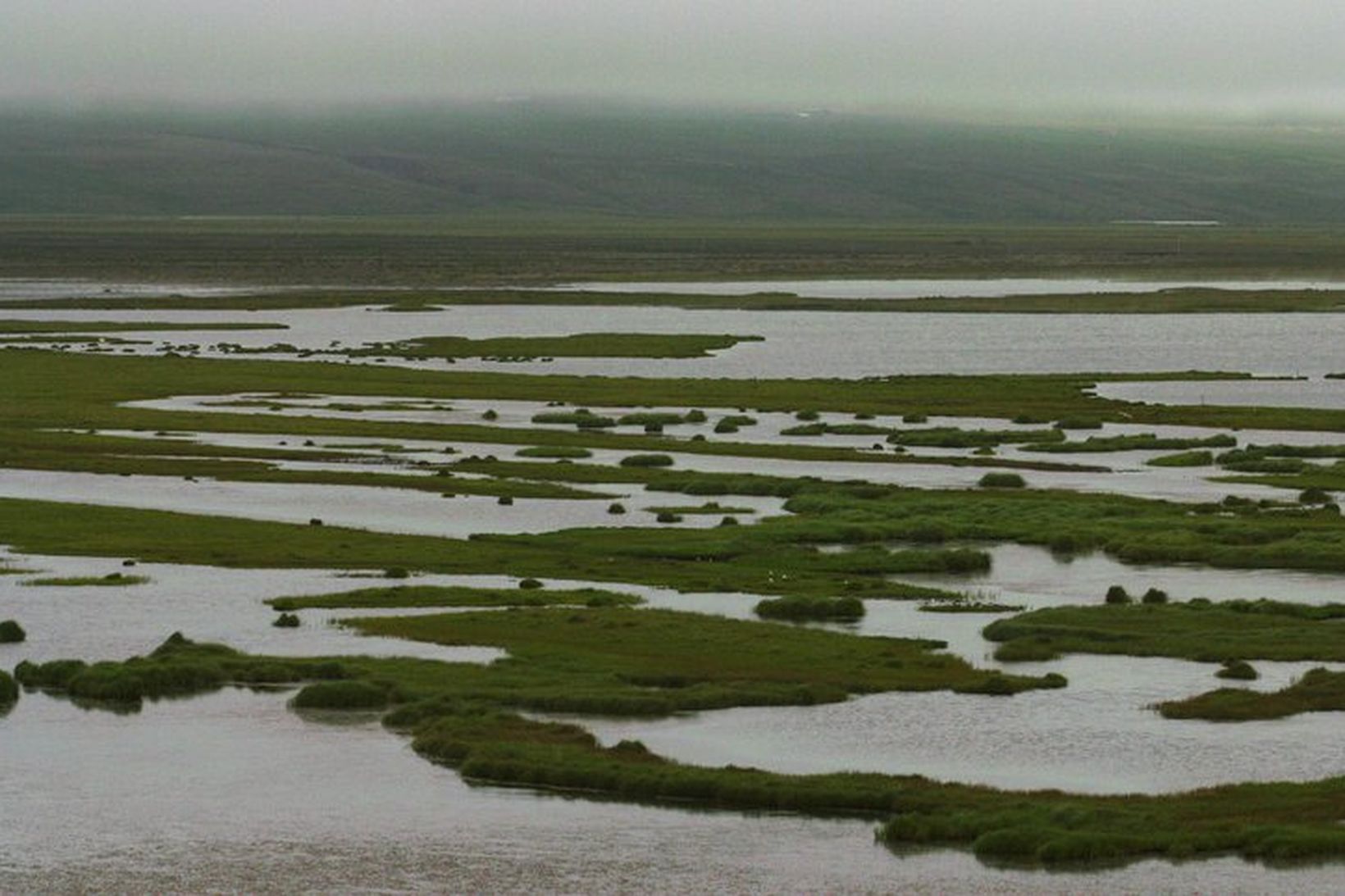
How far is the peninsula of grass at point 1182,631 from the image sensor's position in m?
54.2

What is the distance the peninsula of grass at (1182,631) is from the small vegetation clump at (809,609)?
397cm

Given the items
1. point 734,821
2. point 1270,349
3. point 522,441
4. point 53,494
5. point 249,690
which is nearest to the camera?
point 734,821

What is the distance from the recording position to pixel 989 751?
45.8 m

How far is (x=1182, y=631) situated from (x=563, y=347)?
327 feet

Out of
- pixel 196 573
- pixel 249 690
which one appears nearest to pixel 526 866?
pixel 249 690

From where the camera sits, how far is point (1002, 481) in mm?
83750

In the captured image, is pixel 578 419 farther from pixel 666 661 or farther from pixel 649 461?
pixel 666 661

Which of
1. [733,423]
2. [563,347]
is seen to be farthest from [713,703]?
[563,347]

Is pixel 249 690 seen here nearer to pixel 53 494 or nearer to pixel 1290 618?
pixel 1290 618

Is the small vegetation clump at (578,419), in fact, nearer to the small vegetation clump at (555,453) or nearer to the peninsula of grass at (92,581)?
the small vegetation clump at (555,453)

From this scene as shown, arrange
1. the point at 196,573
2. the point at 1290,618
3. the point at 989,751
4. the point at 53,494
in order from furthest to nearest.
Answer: the point at 53,494
the point at 196,573
the point at 1290,618
the point at 989,751

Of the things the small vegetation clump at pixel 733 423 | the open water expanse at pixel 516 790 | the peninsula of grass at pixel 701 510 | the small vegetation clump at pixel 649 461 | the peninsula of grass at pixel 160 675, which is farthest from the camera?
the small vegetation clump at pixel 733 423

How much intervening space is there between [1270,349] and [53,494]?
88.0m

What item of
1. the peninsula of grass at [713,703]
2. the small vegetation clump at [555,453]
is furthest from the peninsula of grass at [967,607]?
the small vegetation clump at [555,453]
